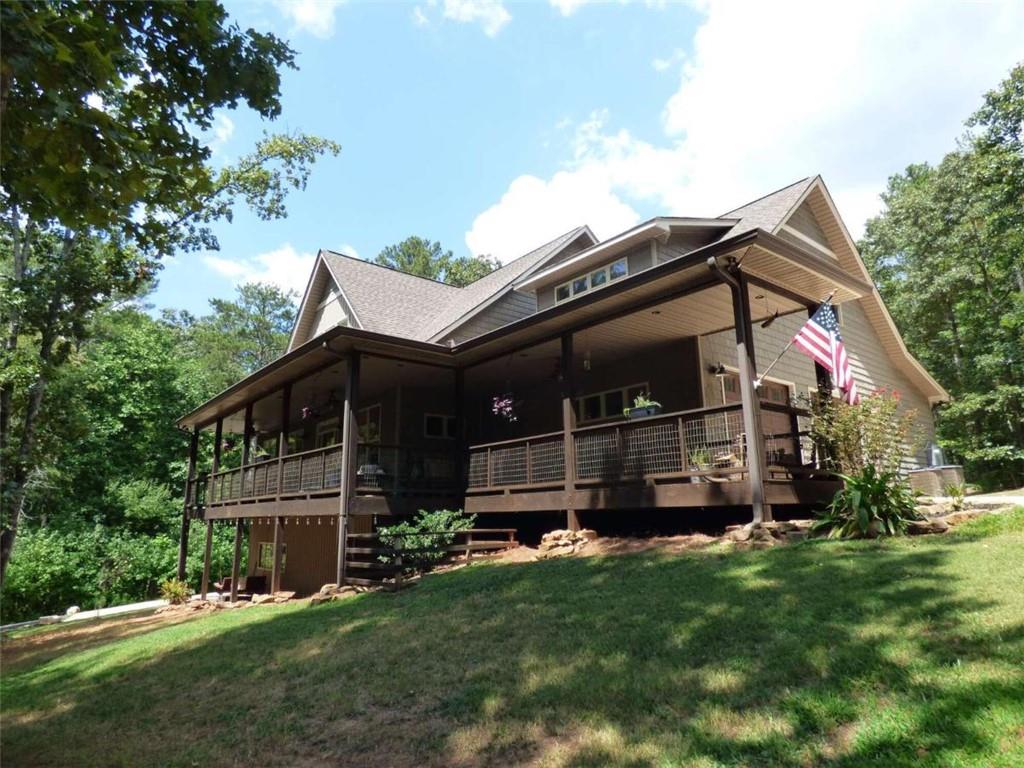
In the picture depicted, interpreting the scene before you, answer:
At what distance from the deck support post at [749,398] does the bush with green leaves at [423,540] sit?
5.07 m

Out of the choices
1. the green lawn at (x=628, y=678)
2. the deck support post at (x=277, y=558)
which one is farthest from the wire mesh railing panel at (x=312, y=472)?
the green lawn at (x=628, y=678)

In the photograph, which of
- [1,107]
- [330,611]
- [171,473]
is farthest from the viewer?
[171,473]

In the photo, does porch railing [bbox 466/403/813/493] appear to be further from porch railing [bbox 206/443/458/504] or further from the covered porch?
A: porch railing [bbox 206/443/458/504]

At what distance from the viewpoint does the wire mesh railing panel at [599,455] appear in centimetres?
1045

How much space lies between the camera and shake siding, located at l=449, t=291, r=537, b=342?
1569 cm

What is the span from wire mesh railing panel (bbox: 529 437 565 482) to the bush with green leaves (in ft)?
5.36

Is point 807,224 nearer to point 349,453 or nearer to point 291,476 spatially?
point 349,453

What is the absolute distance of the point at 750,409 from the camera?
8.70 m

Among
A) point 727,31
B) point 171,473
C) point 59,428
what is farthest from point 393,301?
point 171,473

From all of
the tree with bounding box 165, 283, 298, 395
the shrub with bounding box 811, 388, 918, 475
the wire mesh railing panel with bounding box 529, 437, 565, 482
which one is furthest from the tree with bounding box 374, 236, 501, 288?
the shrub with bounding box 811, 388, 918, 475

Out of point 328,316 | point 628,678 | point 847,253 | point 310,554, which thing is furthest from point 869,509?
point 328,316

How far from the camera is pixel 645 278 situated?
9.80 metres

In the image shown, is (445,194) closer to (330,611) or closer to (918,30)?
(918,30)

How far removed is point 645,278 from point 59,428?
1393 cm
